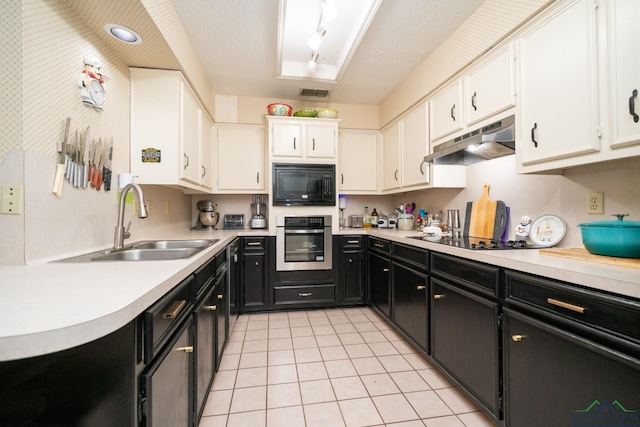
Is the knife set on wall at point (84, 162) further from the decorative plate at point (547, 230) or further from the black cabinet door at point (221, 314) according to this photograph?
the decorative plate at point (547, 230)

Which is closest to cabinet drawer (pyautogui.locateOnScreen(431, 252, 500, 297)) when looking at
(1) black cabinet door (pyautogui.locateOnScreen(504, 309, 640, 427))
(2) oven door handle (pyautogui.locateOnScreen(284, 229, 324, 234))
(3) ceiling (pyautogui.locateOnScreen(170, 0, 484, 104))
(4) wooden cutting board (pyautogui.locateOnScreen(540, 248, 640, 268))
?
(1) black cabinet door (pyautogui.locateOnScreen(504, 309, 640, 427))

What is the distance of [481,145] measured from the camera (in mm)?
1896

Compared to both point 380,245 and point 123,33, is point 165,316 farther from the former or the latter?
point 380,245

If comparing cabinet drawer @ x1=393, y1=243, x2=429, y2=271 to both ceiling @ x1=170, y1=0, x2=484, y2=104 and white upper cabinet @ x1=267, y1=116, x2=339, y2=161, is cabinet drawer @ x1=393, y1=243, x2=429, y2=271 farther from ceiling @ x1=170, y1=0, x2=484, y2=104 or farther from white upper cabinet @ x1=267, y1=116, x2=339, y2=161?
ceiling @ x1=170, y1=0, x2=484, y2=104

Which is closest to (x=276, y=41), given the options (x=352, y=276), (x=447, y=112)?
(x=447, y=112)

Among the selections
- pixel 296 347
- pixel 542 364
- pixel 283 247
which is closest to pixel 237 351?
pixel 296 347

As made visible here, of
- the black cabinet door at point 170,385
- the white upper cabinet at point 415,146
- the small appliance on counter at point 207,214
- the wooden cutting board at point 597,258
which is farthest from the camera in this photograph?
the small appliance on counter at point 207,214

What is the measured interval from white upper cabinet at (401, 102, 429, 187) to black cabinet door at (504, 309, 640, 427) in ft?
5.27

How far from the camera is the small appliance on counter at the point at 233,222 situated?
3.36m

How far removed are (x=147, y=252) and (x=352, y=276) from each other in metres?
2.08

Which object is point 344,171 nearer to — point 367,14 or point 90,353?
point 367,14

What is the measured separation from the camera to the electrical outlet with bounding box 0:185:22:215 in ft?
3.68

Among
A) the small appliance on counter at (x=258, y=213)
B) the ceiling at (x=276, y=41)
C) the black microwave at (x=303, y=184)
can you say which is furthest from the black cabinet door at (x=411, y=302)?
the ceiling at (x=276, y=41)

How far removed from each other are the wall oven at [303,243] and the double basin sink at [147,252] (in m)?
1.09
